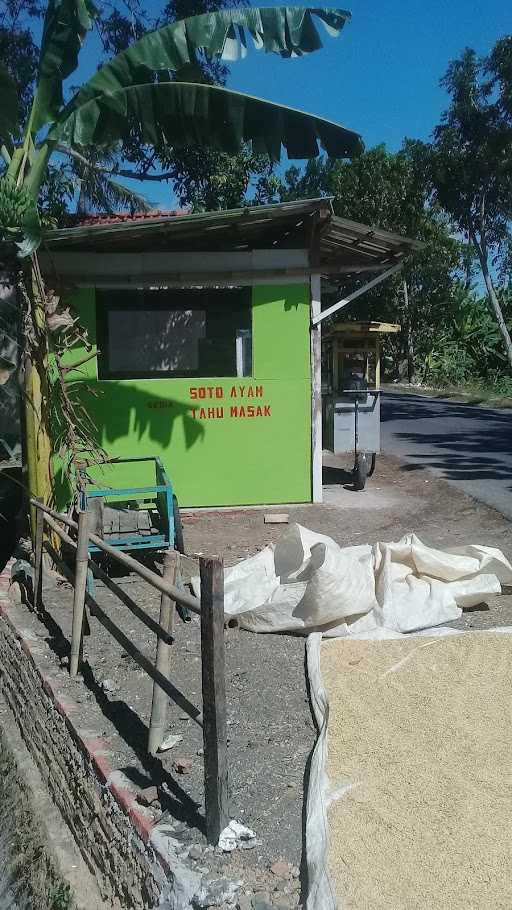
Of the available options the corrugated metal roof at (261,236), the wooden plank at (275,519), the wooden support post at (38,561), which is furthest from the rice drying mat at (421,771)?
the corrugated metal roof at (261,236)

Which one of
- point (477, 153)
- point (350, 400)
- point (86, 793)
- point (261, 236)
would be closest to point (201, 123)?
point (261, 236)

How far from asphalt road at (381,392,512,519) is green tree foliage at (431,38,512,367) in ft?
20.5

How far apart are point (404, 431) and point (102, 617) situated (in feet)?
49.5

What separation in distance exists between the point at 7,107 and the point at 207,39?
196 centimetres

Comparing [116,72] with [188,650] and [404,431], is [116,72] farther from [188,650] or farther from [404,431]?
[404,431]

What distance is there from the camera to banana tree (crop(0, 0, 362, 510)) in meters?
7.76

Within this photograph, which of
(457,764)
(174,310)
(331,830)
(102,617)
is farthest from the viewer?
(174,310)

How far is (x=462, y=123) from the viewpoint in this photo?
82.3 ft

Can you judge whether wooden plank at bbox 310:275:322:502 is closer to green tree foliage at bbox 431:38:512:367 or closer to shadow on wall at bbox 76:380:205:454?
shadow on wall at bbox 76:380:205:454

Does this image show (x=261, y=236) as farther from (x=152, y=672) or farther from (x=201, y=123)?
(x=152, y=672)

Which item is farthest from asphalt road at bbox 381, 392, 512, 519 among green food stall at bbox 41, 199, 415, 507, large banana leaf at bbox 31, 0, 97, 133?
large banana leaf at bbox 31, 0, 97, 133

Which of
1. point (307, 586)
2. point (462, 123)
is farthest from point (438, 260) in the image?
point (307, 586)

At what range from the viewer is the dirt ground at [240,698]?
3.51 m

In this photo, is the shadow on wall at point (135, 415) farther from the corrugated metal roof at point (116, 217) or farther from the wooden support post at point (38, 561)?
the corrugated metal roof at point (116, 217)
